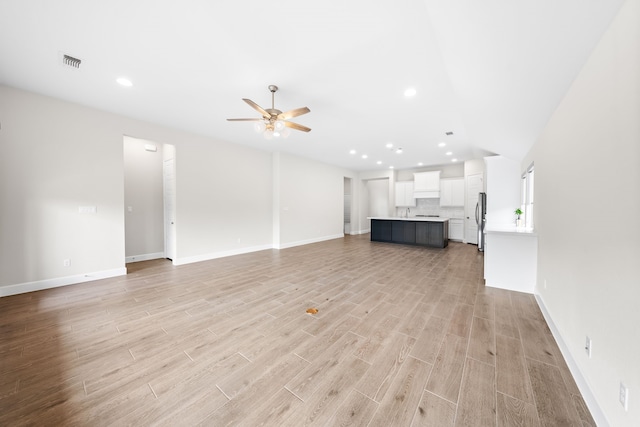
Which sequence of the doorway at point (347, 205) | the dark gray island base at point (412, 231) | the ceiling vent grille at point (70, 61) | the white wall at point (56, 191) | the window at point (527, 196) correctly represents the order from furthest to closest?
the doorway at point (347, 205)
the dark gray island base at point (412, 231)
the window at point (527, 196)
the white wall at point (56, 191)
the ceiling vent grille at point (70, 61)

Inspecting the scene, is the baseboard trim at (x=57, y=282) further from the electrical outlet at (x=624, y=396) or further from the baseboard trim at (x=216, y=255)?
→ the electrical outlet at (x=624, y=396)

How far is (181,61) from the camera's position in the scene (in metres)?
2.49

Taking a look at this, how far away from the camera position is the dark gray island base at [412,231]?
6748 mm

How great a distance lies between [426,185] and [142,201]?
29.5 feet

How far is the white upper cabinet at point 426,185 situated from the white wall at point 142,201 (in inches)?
331

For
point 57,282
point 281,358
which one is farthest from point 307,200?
point 281,358

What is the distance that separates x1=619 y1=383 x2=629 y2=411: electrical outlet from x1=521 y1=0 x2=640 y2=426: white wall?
3 centimetres

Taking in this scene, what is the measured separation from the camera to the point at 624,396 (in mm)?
1090

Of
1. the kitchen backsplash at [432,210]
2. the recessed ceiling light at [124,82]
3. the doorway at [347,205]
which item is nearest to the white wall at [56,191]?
the recessed ceiling light at [124,82]

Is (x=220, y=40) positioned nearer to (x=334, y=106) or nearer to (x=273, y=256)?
(x=334, y=106)

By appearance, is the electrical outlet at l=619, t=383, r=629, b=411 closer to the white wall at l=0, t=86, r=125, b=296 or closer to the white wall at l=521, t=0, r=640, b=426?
the white wall at l=521, t=0, r=640, b=426

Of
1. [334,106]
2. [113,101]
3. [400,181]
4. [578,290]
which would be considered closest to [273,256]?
[334,106]

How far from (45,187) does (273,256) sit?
4.08 meters

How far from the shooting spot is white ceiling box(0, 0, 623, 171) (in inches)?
63.3
